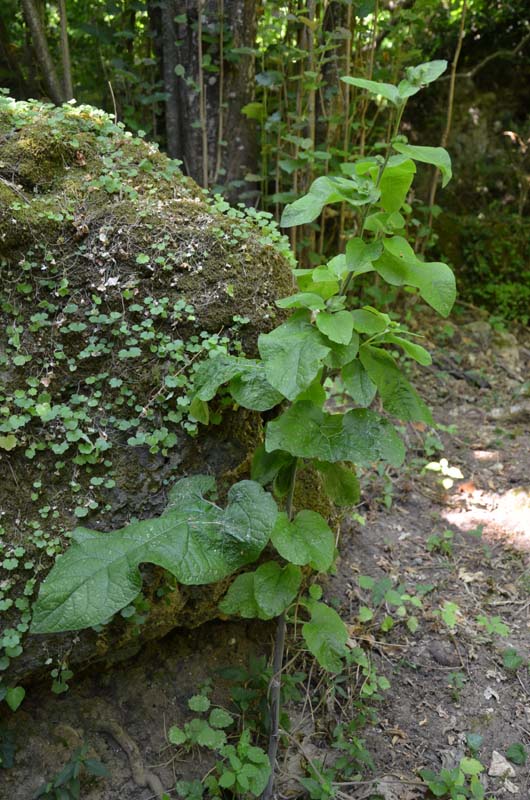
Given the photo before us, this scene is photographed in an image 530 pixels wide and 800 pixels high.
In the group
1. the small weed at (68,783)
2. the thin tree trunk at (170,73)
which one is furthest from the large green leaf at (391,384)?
the thin tree trunk at (170,73)

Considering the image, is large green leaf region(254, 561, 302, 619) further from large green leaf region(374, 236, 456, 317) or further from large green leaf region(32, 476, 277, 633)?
large green leaf region(374, 236, 456, 317)

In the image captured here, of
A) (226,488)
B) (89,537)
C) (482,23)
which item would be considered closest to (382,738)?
(226,488)

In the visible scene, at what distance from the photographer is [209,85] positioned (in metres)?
4.36

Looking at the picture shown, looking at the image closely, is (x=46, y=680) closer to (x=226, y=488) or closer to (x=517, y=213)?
(x=226, y=488)

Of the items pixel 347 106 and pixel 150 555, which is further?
pixel 347 106

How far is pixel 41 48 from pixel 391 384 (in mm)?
3850

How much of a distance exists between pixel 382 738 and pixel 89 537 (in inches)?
60.2

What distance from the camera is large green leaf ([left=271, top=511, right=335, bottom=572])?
5.99ft

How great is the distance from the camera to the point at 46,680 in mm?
2146

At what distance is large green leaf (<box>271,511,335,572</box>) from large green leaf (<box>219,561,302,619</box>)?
0.10 m

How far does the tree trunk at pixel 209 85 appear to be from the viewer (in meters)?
4.20

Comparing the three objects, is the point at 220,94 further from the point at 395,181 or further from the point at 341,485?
the point at 341,485

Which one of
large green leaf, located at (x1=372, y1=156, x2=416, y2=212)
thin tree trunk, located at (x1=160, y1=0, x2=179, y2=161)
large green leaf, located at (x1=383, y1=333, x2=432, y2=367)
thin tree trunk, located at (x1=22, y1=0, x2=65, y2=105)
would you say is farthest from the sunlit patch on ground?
thin tree trunk, located at (x1=22, y1=0, x2=65, y2=105)

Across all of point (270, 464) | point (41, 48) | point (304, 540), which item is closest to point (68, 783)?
point (304, 540)
